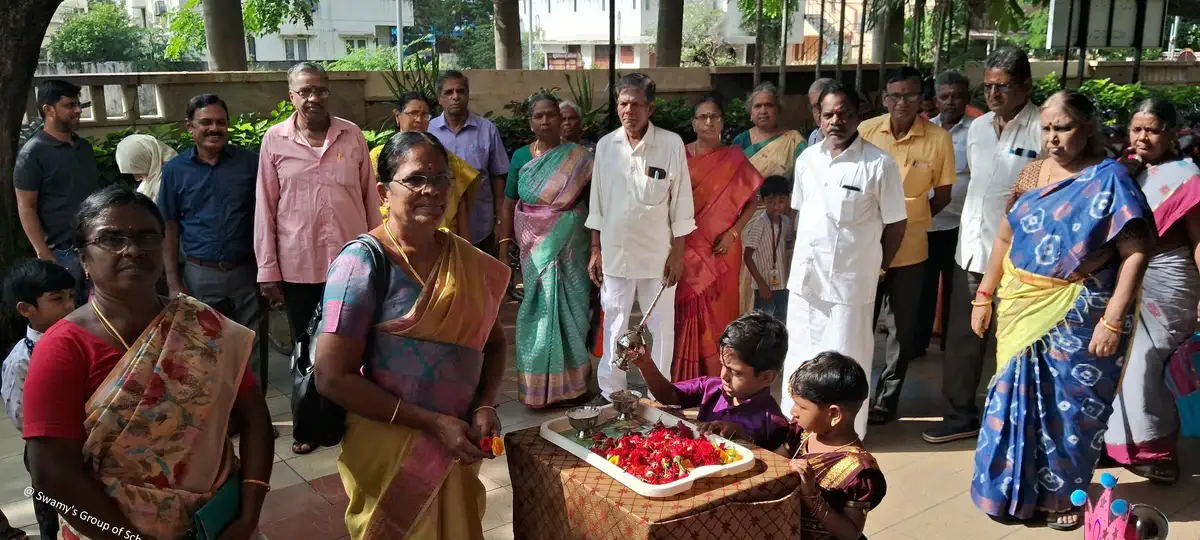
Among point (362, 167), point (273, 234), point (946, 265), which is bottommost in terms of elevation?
point (946, 265)

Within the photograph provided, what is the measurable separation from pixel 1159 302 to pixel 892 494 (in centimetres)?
159

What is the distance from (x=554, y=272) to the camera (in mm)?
5387

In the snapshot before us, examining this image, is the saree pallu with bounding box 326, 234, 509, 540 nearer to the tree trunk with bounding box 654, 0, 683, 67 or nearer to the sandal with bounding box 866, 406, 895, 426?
the sandal with bounding box 866, 406, 895, 426

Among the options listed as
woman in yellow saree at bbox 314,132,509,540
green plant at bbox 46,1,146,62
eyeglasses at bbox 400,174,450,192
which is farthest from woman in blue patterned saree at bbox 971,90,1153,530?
green plant at bbox 46,1,146,62

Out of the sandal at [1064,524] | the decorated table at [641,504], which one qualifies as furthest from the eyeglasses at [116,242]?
the sandal at [1064,524]

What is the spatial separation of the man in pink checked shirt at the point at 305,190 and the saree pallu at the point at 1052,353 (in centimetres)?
312

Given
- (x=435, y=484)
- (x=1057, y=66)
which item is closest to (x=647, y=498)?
(x=435, y=484)

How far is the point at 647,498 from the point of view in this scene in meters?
2.34

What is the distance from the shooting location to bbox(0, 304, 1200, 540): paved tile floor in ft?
12.8

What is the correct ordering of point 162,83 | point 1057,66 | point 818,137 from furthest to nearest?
1. point 1057,66
2. point 162,83
3. point 818,137

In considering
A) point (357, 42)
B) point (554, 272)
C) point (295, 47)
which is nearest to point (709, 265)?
point (554, 272)

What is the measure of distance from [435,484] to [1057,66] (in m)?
21.0

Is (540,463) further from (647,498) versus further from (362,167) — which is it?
(362,167)

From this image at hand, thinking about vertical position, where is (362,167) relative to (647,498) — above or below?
above
